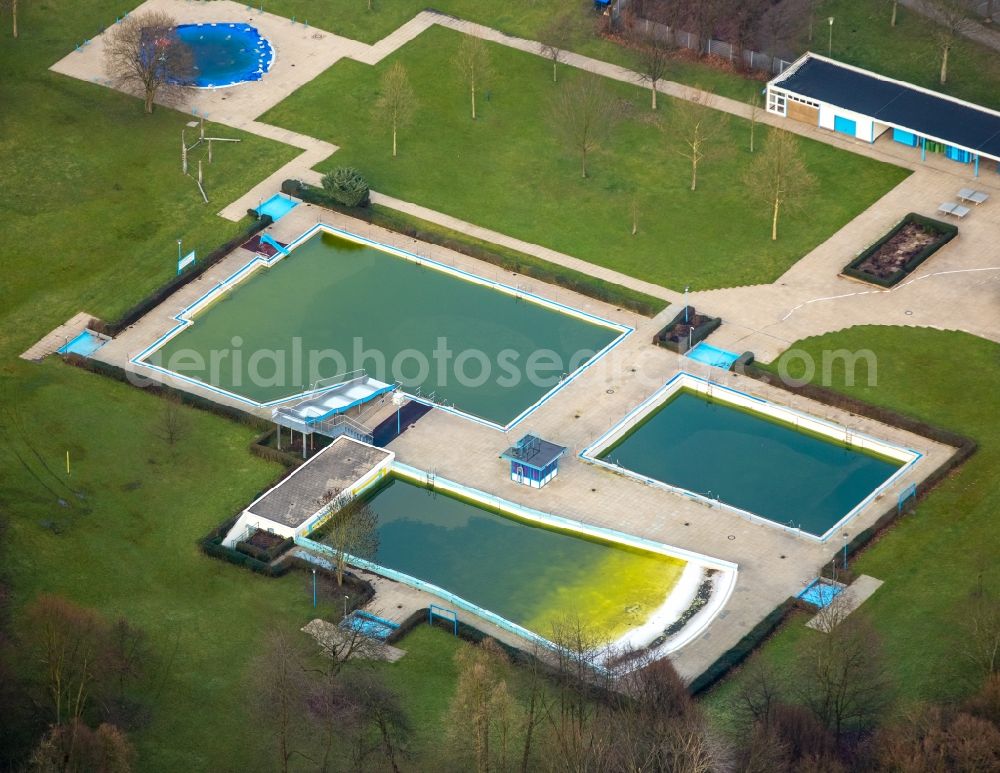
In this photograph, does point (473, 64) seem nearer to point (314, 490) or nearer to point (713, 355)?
point (713, 355)

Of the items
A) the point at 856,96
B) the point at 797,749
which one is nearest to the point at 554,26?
the point at 856,96

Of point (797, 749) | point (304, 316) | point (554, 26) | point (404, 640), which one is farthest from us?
point (554, 26)

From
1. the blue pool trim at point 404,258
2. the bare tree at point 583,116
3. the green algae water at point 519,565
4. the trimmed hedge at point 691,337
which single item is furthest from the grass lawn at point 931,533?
the bare tree at point 583,116

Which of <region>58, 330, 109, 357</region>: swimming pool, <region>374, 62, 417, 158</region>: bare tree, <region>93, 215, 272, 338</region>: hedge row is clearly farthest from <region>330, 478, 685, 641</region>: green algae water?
<region>374, 62, 417, 158</region>: bare tree

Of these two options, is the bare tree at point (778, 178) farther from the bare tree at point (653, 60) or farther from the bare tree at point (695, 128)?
the bare tree at point (653, 60)

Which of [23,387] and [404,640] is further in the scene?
[23,387]

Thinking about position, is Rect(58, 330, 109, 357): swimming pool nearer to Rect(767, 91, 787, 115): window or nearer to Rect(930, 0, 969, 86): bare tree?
Rect(767, 91, 787, 115): window

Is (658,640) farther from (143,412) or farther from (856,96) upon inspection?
(856,96)
